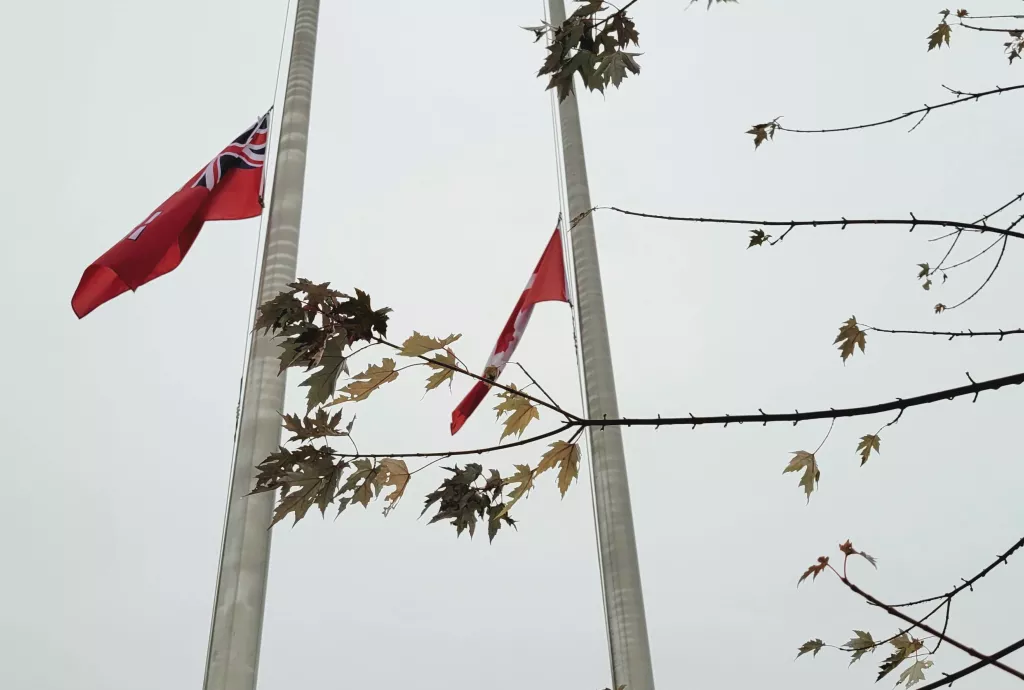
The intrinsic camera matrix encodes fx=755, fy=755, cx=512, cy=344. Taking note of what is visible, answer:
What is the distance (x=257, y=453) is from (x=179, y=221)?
207 centimetres

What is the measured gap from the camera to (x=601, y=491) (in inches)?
191

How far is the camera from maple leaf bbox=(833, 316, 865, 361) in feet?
6.65

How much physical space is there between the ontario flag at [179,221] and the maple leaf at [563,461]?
14.3ft

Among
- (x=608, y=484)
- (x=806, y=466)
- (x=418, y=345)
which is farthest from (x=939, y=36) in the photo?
(x=608, y=484)

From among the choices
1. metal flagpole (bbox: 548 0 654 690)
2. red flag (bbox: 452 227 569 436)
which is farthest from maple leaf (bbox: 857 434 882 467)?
red flag (bbox: 452 227 569 436)

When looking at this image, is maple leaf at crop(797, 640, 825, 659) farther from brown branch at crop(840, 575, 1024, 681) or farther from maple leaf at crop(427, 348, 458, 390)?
maple leaf at crop(427, 348, 458, 390)

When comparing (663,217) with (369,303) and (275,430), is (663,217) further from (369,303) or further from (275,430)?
(275,430)

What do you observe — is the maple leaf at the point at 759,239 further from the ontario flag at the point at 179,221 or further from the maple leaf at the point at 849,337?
the ontario flag at the point at 179,221

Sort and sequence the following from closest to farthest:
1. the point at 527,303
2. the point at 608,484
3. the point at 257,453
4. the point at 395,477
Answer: the point at 395,477, the point at 257,453, the point at 608,484, the point at 527,303

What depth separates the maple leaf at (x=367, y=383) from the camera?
138 cm

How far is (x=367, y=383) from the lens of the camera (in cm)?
140

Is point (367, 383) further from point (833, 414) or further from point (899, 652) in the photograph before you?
point (899, 652)

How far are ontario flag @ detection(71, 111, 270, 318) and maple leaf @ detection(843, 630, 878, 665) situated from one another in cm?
470

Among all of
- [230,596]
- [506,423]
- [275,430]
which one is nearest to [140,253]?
[275,430]
